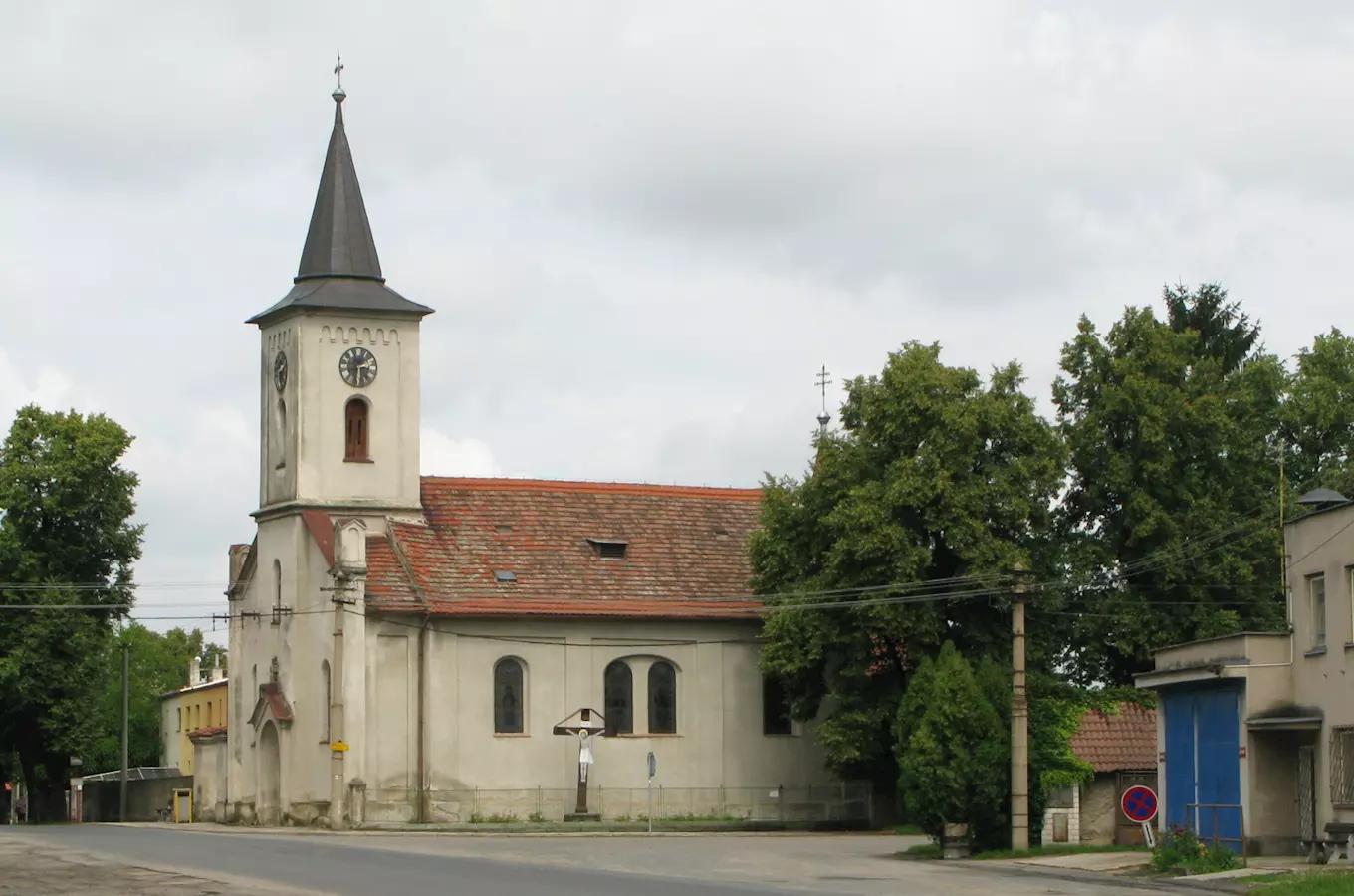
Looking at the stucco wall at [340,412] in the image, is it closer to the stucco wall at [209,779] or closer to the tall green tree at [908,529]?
the stucco wall at [209,779]

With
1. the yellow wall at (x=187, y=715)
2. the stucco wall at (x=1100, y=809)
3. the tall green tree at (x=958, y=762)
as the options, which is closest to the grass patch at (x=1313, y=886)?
the tall green tree at (x=958, y=762)

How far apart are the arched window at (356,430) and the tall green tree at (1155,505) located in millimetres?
20035

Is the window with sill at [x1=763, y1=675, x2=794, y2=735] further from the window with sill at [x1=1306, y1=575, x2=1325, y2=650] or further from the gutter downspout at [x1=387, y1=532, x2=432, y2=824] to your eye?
the window with sill at [x1=1306, y1=575, x2=1325, y2=650]

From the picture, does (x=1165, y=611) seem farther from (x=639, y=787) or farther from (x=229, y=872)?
(x=229, y=872)

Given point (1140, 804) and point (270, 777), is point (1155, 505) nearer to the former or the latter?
point (1140, 804)

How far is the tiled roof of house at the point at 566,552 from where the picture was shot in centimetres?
5850

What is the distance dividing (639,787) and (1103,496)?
15381 millimetres

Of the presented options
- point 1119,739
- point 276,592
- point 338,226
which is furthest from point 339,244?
point 1119,739

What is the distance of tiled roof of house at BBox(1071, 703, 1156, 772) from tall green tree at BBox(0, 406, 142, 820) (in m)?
31.6

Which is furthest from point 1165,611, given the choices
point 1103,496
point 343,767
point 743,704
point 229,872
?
point 229,872

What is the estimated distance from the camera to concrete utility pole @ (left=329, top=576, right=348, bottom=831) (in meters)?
55.4

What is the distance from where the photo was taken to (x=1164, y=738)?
40438mm

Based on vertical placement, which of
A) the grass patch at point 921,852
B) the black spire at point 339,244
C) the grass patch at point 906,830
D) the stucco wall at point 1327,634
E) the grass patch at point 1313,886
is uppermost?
the black spire at point 339,244

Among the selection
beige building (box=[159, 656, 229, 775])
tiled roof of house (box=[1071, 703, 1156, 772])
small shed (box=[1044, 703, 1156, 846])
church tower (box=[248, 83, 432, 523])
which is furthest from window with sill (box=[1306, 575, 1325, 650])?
beige building (box=[159, 656, 229, 775])
